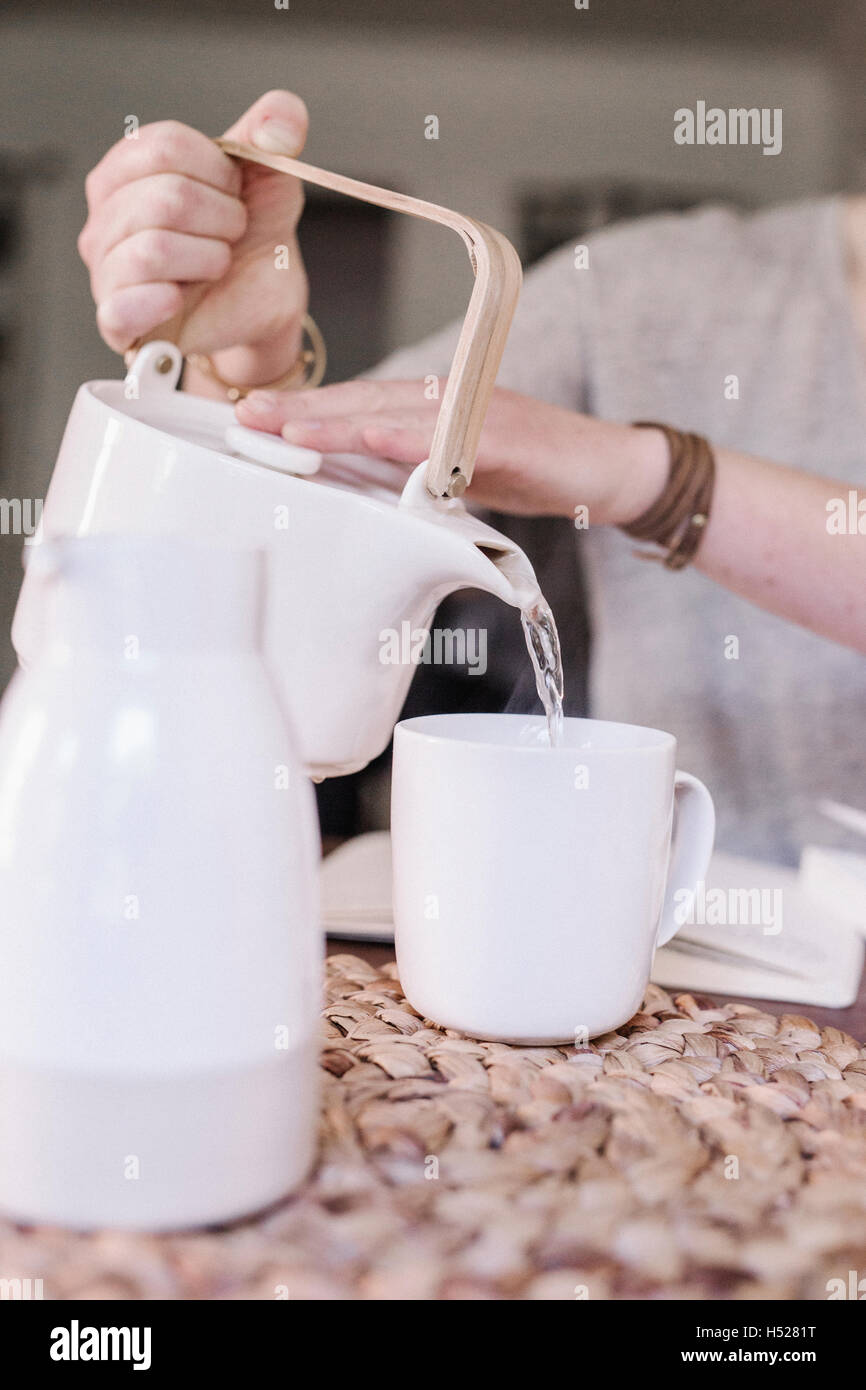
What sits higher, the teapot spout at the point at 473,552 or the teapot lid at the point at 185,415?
the teapot lid at the point at 185,415

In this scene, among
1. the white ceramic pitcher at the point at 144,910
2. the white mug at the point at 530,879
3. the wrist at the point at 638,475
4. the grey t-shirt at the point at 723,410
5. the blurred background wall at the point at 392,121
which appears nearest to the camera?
the white ceramic pitcher at the point at 144,910

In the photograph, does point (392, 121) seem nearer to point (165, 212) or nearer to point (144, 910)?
point (165, 212)

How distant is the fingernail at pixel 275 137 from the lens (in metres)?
0.57

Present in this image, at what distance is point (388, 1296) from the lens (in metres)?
0.26

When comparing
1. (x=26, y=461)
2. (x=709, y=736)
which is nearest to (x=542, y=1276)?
(x=709, y=736)

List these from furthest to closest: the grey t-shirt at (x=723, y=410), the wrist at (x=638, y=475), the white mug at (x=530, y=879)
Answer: the grey t-shirt at (x=723, y=410) → the wrist at (x=638, y=475) → the white mug at (x=530, y=879)

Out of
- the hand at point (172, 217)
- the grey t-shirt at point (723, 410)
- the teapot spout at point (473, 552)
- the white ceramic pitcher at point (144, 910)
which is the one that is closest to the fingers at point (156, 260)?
the hand at point (172, 217)

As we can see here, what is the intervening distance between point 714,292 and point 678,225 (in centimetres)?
10

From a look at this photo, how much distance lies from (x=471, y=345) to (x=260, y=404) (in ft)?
0.44

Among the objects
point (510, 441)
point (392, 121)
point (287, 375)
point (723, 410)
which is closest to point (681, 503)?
point (510, 441)

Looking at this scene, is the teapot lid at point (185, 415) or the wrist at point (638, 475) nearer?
the teapot lid at point (185, 415)

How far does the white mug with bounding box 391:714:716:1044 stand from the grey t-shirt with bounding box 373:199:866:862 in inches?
32.0

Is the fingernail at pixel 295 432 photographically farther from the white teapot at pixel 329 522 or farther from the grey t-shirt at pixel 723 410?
the grey t-shirt at pixel 723 410

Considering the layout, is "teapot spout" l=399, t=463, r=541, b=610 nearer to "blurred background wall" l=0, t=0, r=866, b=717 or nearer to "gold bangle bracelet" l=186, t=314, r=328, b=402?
"gold bangle bracelet" l=186, t=314, r=328, b=402
